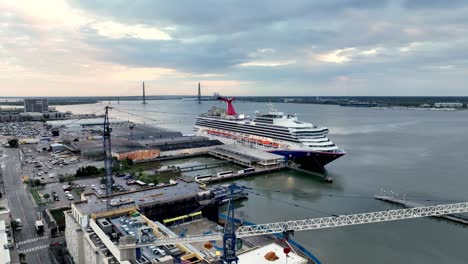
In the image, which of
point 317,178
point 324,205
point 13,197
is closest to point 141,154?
point 13,197

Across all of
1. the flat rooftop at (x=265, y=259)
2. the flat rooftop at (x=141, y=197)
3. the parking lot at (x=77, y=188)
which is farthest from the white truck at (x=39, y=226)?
the flat rooftop at (x=265, y=259)

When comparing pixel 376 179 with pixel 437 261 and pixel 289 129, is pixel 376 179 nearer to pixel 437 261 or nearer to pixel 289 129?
pixel 289 129

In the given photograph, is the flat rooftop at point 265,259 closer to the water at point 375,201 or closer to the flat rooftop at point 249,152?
the water at point 375,201

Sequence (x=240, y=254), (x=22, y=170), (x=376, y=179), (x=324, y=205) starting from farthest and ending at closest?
(x=22, y=170) < (x=376, y=179) < (x=324, y=205) < (x=240, y=254)

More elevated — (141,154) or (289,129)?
(289,129)

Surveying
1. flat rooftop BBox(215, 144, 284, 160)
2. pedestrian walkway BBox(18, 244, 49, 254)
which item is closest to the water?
flat rooftop BBox(215, 144, 284, 160)

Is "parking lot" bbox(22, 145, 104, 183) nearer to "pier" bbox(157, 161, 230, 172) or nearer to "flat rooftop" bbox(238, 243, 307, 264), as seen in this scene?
"pier" bbox(157, 161, 230, 172)
